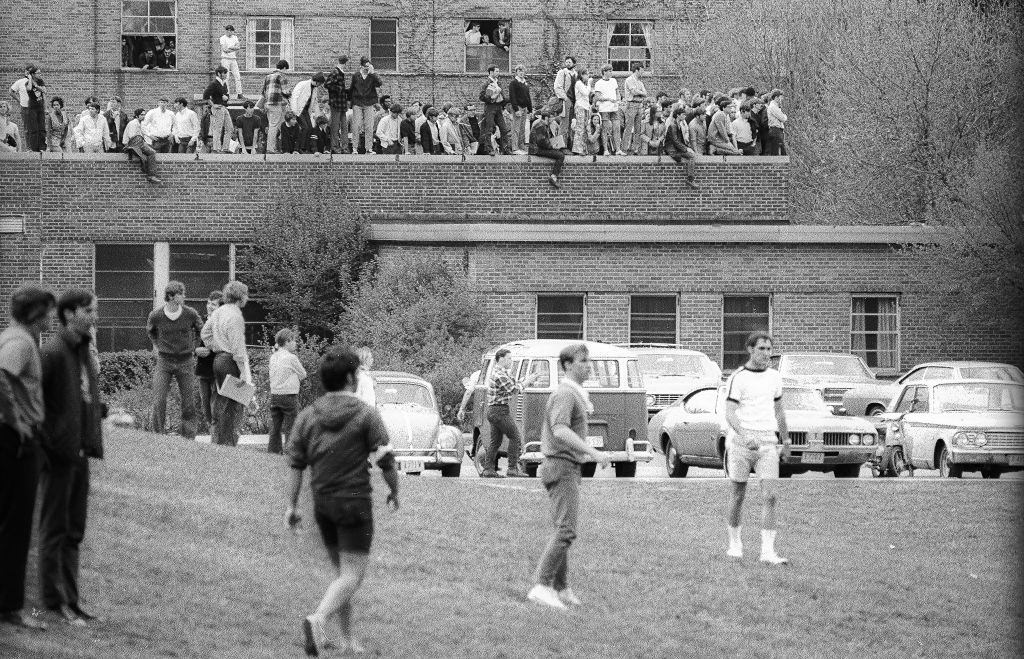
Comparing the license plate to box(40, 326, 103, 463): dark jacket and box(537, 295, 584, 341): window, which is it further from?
box(40, 326, 103, 463): dark jacket

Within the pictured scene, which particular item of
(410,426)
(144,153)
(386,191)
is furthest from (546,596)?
(144,153)

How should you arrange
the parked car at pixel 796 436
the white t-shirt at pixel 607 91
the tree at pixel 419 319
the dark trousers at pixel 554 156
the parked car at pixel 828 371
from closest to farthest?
the parked car at pixel 796 436, the parked car at pixel 828 371, the tree at pixel 419 319, the white t-shirt at pixel 607 91, the dark trousers at pixel 554 156

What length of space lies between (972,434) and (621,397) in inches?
190

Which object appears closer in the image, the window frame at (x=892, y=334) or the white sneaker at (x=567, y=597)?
the white sneaker at (x=567, y=597)

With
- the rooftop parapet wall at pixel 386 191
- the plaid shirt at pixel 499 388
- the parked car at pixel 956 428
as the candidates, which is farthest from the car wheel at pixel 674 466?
the rooftop parapet wall at pixel 386 191

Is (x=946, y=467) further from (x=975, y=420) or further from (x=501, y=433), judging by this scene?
(x=501, y=433)

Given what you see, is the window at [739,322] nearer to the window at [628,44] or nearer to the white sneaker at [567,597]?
the window at [628,44]

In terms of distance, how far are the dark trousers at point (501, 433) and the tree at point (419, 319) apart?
7.95 meters

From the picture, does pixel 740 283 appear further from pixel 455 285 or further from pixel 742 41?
pixel 742 41

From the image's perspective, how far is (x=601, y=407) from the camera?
2323 cm

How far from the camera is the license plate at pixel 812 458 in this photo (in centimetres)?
2267

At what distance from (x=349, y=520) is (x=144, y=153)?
27148 millimetres

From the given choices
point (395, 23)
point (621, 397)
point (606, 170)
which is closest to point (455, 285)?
point (606, 170)

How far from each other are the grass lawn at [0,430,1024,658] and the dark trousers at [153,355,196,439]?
784 millimetres
